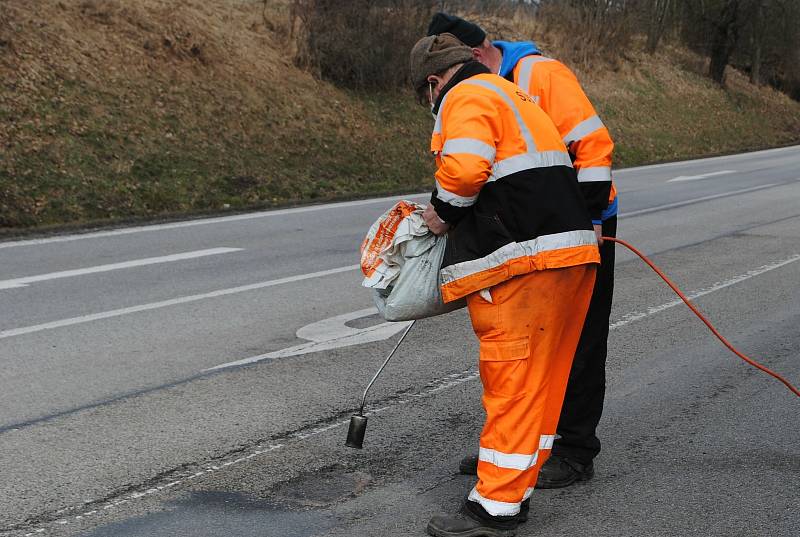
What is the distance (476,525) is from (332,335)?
138 inches

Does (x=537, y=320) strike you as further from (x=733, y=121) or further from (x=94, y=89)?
(x=733, y=121)

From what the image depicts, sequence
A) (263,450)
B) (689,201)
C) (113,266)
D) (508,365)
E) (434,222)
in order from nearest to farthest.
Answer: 1. (508,365)
2. (434,222)
3. (263,450)
4. (113,266)
5. (689,201)

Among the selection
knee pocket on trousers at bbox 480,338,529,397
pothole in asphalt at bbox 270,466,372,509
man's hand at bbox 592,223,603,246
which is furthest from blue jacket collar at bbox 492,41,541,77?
pothole in asphalt at bbox 270,466,372,509

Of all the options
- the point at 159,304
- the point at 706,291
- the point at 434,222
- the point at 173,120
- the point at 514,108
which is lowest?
the point at 173,120

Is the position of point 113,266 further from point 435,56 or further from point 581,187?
point 435,56

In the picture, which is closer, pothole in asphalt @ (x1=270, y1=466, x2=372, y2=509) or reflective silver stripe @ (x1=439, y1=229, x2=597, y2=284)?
reflective silver stripe @ (x1=439, y1=229, x2=597, y2=284)

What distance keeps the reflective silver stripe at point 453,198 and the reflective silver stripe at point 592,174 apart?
33.7 inches

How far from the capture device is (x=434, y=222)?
4098 mm

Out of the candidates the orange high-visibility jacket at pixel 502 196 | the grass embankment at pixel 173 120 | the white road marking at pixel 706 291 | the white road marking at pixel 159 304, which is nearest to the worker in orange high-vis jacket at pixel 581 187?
the orange high-visibility jacket at pixel 502 196

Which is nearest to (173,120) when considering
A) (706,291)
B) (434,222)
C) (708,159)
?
(706,291)

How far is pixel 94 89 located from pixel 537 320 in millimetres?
14149

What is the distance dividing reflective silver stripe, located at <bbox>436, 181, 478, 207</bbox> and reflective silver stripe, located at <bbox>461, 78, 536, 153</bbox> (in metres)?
0.29

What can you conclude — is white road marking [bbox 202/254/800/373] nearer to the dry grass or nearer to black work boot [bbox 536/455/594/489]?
black work boot [bbox 536/455/594/489]

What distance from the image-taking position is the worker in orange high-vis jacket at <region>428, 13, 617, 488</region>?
15.3ft
